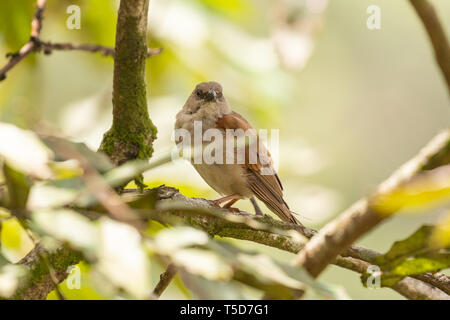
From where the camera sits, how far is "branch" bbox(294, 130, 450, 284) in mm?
939

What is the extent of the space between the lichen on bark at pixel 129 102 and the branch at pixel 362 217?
3.53ft

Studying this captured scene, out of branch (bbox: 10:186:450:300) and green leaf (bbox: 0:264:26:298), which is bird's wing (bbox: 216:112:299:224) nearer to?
branch (bbox: 10:186:450:300)

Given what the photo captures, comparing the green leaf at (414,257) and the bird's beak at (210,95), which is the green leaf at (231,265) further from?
the bird's beak at (210,95)

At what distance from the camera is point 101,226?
0.92m

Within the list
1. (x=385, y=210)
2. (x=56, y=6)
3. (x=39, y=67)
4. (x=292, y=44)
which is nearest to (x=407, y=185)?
(x=385, y=210)

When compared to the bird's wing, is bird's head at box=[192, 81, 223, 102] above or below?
above

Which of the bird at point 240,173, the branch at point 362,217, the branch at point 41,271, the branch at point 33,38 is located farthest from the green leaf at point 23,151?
the bird at point 240,173

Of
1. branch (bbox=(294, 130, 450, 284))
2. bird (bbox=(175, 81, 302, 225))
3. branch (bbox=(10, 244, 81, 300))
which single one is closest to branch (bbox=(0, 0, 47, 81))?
branch (bbox=(10, 244, 81, 300))

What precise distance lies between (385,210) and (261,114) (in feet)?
5.59

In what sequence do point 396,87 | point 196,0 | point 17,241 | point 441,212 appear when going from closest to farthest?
point 441,212, point 17,241, point 196,0, point 396,87

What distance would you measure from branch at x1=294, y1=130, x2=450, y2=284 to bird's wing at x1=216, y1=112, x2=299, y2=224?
7.45ft

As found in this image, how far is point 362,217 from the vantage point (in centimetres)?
96

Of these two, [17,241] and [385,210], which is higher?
[385,210]
